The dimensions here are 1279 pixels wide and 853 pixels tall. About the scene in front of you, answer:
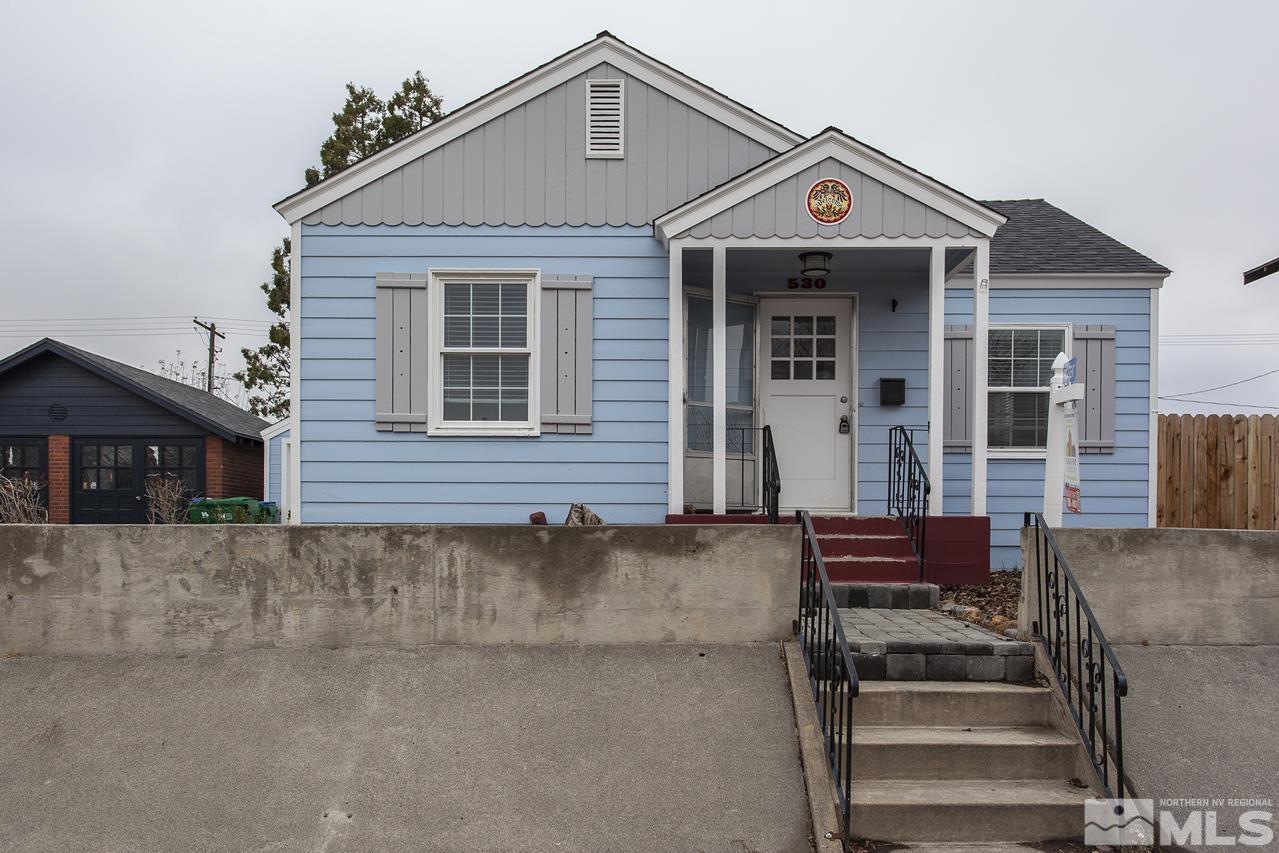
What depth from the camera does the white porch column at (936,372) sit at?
7.55 meters

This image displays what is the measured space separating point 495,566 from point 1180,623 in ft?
15.7

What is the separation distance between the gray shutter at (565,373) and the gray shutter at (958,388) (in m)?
3.82

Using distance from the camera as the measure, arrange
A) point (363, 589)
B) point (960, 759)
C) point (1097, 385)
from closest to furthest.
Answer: point (960, 759)
point (363, 589)
point (1097, 385)

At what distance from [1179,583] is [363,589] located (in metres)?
5.64

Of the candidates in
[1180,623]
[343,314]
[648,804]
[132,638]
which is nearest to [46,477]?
[343,314]

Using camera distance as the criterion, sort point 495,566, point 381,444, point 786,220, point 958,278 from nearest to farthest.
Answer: point 495,566 → point 786,220 → point 381,444 → point 958,278

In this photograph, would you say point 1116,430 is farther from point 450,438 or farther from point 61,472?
point 61,472

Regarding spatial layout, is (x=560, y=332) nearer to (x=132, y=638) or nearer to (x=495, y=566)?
(x=495, y=566)

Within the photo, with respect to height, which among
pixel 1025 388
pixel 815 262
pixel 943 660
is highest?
pixel 815 262

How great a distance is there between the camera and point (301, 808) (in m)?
4.53

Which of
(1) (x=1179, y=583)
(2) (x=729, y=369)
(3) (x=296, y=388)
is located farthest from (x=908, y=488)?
(3) (x=296, y=388)

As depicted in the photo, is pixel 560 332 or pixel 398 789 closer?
pixel 398 789

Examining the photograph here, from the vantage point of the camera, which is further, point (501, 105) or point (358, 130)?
point (358, 130)

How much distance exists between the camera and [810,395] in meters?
8.80
